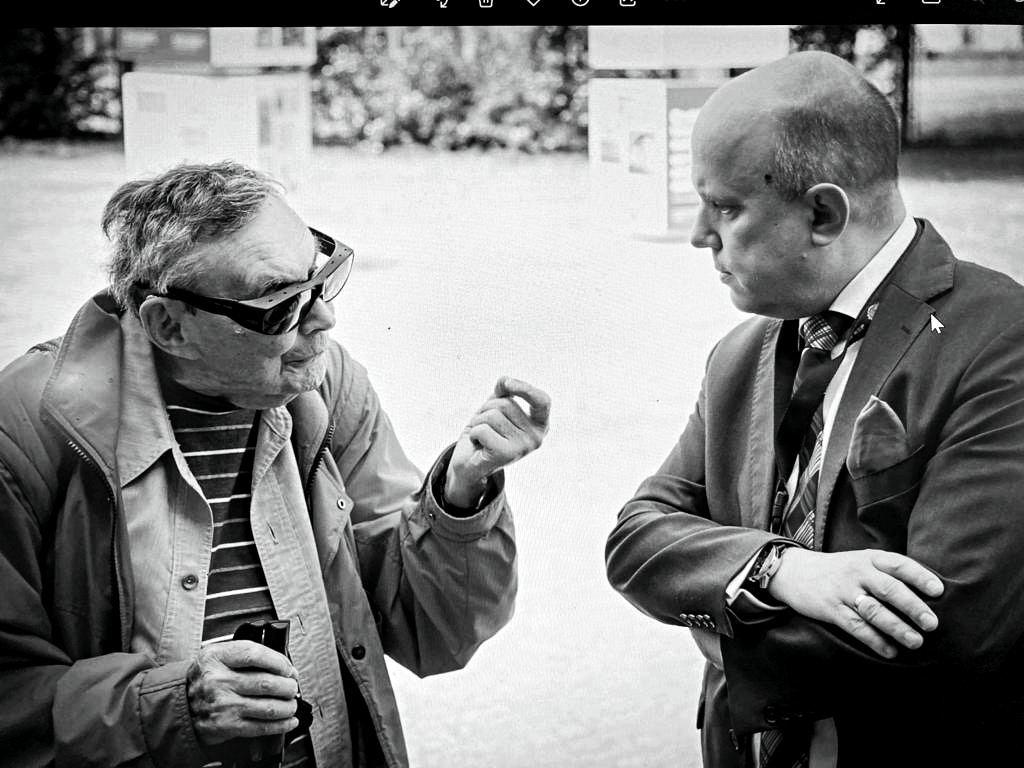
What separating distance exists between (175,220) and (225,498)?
450mm

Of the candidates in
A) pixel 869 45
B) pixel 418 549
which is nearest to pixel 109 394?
pixel 418 549

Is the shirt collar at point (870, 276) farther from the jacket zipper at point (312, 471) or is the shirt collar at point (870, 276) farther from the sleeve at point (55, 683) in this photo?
the sleeve at point (55, 683)

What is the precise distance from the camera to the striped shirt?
78.9 inches

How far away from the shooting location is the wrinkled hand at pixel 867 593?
1.76 m

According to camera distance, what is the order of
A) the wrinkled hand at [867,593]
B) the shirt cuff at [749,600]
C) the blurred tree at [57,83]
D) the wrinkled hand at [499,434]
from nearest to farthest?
the wrinkled hand at [867,593] → the shirt cuff at [749,600] → the wrinkled hand at [499,434] → the blurred tree at [57,83]

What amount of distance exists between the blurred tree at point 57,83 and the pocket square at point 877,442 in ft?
4.57

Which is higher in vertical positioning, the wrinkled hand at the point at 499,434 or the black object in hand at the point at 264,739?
the wrinkled hand at the point at 499,434

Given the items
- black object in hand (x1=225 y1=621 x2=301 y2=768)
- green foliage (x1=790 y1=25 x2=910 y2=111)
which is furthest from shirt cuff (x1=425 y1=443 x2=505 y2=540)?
green foliage (x1=790 y1=25 x2=910 y2=111)

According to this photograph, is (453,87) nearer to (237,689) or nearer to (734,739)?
(237,689)

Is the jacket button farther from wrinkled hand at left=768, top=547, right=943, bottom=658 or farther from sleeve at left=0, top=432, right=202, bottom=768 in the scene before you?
sleeve at left=0, top=432, right=202, bottom=768

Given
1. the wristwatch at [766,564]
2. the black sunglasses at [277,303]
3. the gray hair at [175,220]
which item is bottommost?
the wristwatch at [766,564]

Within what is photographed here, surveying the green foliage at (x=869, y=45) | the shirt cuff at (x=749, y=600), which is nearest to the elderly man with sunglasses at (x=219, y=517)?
the shirt cuff at (x=749, y=600)

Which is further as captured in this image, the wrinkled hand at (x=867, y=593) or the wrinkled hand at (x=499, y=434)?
the wrinkled hand at (x=499, y=434)

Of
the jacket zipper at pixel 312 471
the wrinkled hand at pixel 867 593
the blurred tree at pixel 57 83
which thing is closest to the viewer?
the wrinkled hand at pixel 867 593
